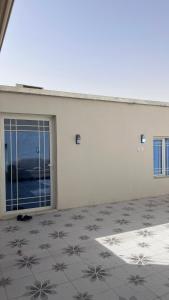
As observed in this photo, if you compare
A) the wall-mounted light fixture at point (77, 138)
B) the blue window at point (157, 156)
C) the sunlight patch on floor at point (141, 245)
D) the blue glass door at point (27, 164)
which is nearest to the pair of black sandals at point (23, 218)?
the blue glass door at point (27, 164)

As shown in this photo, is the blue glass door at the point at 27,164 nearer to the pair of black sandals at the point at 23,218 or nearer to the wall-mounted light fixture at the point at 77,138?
the pair of black sandals at the point at 23,218

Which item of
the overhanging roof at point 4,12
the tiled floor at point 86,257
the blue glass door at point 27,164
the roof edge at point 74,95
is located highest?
the roof edge at point 74,95

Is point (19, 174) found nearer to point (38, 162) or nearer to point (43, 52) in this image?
point (38, 162)

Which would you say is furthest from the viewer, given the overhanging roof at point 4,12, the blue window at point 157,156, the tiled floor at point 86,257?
the blue window at point 157,156

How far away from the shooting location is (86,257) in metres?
3.28

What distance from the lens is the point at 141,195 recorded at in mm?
6949

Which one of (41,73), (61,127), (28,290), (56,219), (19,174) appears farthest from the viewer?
(41,73)

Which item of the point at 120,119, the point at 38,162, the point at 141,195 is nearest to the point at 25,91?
the point at 38,162

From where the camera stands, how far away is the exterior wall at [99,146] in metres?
5.75

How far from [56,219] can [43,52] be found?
412 centimetres

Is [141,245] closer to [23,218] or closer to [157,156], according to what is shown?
[23,218]

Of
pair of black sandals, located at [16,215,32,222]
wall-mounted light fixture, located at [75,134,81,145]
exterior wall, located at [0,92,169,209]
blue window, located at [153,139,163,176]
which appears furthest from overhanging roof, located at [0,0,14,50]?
blue window, located at [153,139,163,176]

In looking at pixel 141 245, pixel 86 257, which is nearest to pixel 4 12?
pixel 86 257

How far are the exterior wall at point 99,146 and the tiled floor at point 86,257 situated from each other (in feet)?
3.10
